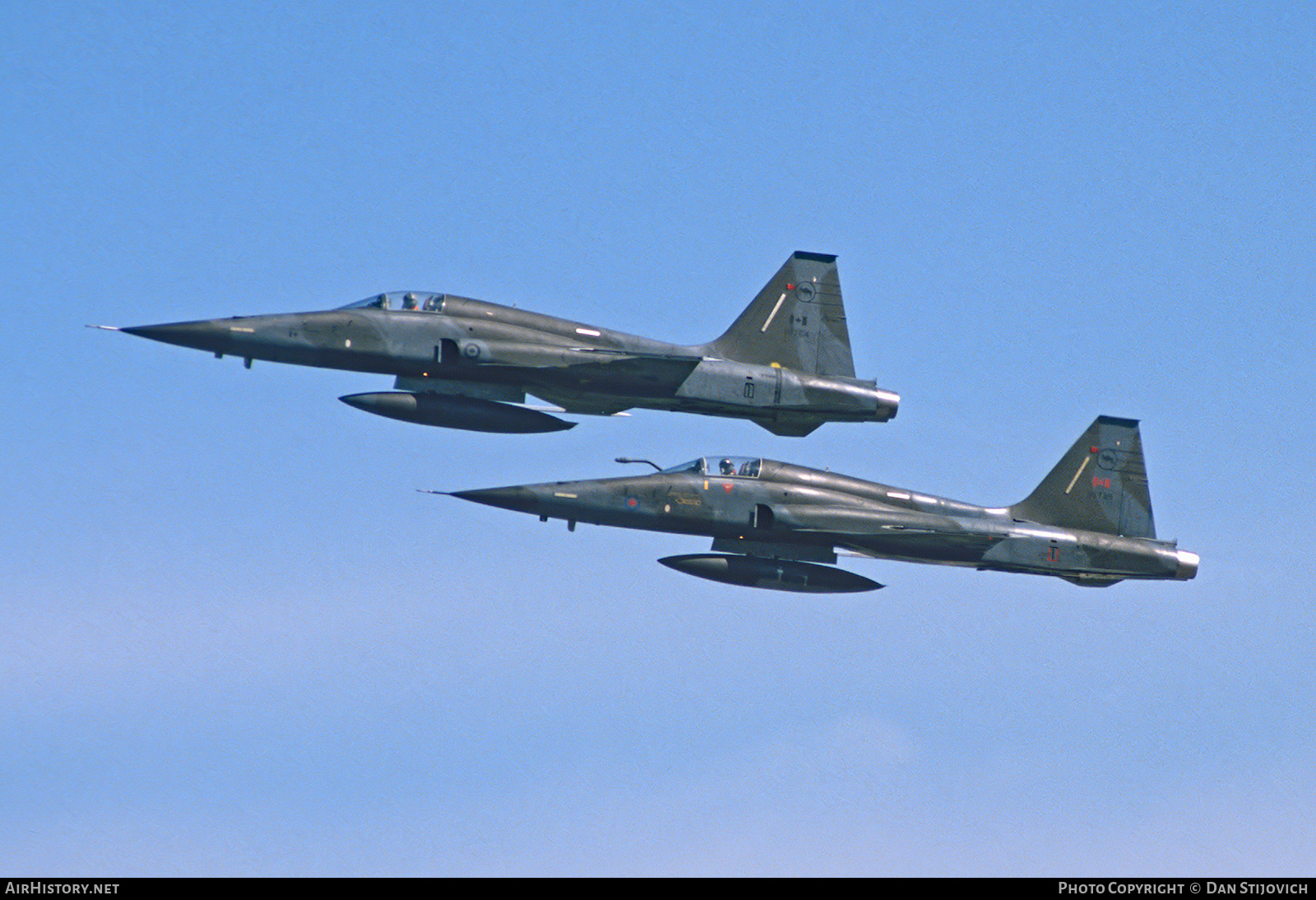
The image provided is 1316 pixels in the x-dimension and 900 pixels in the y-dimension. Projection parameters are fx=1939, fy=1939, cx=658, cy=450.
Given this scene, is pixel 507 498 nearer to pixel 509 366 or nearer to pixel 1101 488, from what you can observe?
pixel 509 366

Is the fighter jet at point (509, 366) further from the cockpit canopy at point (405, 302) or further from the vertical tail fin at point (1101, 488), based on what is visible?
the vertical tail fin at point (1101, 488)

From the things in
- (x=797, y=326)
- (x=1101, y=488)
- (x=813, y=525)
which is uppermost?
(x=797, y=326)

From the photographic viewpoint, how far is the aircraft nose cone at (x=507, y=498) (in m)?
53.8

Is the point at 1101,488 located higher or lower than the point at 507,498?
higher

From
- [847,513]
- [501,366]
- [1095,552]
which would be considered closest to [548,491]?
[501,366]

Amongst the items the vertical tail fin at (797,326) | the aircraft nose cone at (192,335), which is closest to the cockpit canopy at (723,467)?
the vertical tail fin at (797,326)

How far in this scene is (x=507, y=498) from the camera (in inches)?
2124

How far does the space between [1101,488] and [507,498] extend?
61.6 feet

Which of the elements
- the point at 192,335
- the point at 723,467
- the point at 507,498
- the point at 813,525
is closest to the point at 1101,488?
the point at 813,525

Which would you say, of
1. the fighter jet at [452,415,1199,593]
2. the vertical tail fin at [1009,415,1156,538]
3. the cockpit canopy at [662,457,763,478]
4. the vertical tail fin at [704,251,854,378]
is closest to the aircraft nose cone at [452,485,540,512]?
the fighter jet at [452,415,1199,593]

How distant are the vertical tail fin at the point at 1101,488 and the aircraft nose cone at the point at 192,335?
2369cm
